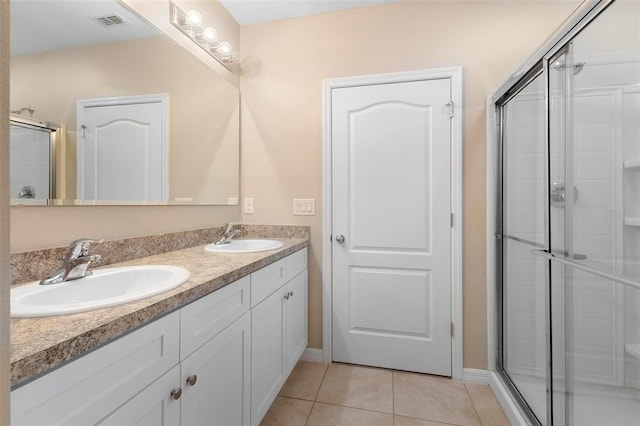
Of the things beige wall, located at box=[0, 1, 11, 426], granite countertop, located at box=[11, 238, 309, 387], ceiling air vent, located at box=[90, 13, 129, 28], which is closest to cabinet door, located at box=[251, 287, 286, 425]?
granite countertop, located at box=[11, 238, 309, 387]

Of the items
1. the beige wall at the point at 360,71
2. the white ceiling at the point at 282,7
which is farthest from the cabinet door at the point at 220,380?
the white ceiling at the point at 282,7

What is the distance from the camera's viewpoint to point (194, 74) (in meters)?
1.78

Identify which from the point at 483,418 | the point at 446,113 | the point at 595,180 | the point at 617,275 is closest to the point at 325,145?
the point at 446,113

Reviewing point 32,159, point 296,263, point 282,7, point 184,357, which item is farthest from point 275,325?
point 282,7

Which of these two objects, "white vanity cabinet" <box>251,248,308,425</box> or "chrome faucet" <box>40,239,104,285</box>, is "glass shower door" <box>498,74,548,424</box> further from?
"chrome faucet" <box>40,239,104,285</box>

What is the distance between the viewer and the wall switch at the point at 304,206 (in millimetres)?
2109

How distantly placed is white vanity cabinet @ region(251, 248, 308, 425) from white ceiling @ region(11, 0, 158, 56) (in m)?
1.13

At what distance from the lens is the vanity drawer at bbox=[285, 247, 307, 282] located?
176 cm

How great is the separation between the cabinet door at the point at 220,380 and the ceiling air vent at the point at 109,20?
133cm

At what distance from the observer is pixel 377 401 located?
166 cm

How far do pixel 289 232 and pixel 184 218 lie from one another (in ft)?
2.35

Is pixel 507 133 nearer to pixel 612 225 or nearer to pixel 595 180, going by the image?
pixel 595 180

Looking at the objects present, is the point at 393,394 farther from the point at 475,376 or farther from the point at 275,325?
the point at 275,325

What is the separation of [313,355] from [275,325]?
0.72m
